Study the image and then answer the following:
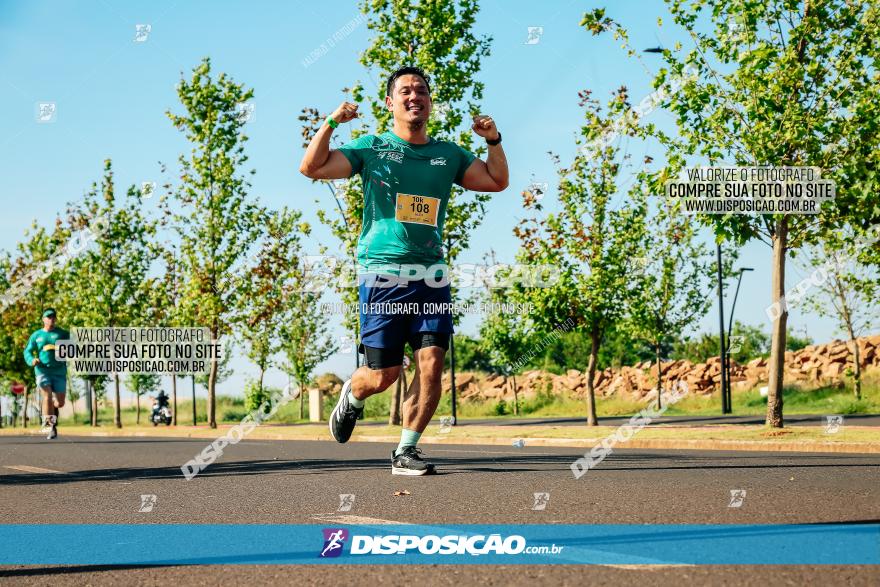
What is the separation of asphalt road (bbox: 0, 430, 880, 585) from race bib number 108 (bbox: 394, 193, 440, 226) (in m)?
1.75

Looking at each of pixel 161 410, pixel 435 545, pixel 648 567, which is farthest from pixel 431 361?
pixel 161 410

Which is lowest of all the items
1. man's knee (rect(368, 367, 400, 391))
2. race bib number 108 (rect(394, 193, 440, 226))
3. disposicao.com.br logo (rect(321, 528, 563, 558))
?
disposicao.com.br logo (rect(321, 528, 563, 558))

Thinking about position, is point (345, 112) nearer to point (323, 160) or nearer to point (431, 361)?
point (323, 160)

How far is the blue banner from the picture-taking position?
3.80m

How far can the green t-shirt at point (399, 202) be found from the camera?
6172 mm

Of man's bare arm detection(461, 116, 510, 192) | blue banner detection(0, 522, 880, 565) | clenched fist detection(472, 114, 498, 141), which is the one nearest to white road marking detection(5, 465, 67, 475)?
blue banner detection(0, 522, 880, 565)

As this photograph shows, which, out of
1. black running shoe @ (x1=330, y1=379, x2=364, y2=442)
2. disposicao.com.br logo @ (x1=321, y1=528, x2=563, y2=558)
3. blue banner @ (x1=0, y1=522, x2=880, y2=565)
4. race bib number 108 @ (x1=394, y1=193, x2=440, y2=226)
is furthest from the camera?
black running shoe @ (x1=330, y1=379, x2=364, y2=442)

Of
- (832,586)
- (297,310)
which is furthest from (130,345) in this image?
(832,586)

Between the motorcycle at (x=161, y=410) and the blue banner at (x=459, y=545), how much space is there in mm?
44548

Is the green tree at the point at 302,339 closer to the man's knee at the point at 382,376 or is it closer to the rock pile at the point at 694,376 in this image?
the rock pile at the point at 694,376

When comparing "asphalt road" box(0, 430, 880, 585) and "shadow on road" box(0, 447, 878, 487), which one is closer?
"asphalt road" box(0, 430, 880, 585)

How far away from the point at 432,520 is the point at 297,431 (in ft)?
55.3

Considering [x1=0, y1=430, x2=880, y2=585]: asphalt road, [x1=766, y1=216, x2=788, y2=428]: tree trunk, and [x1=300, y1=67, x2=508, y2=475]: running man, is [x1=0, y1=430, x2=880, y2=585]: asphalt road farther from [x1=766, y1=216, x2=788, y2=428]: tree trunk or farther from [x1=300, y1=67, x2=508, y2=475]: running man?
[x1=766, y1=216, x2=788, y2=428]: tree trunk

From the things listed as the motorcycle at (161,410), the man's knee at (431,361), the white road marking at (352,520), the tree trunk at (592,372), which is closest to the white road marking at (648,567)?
the white road marking at (352,520)
